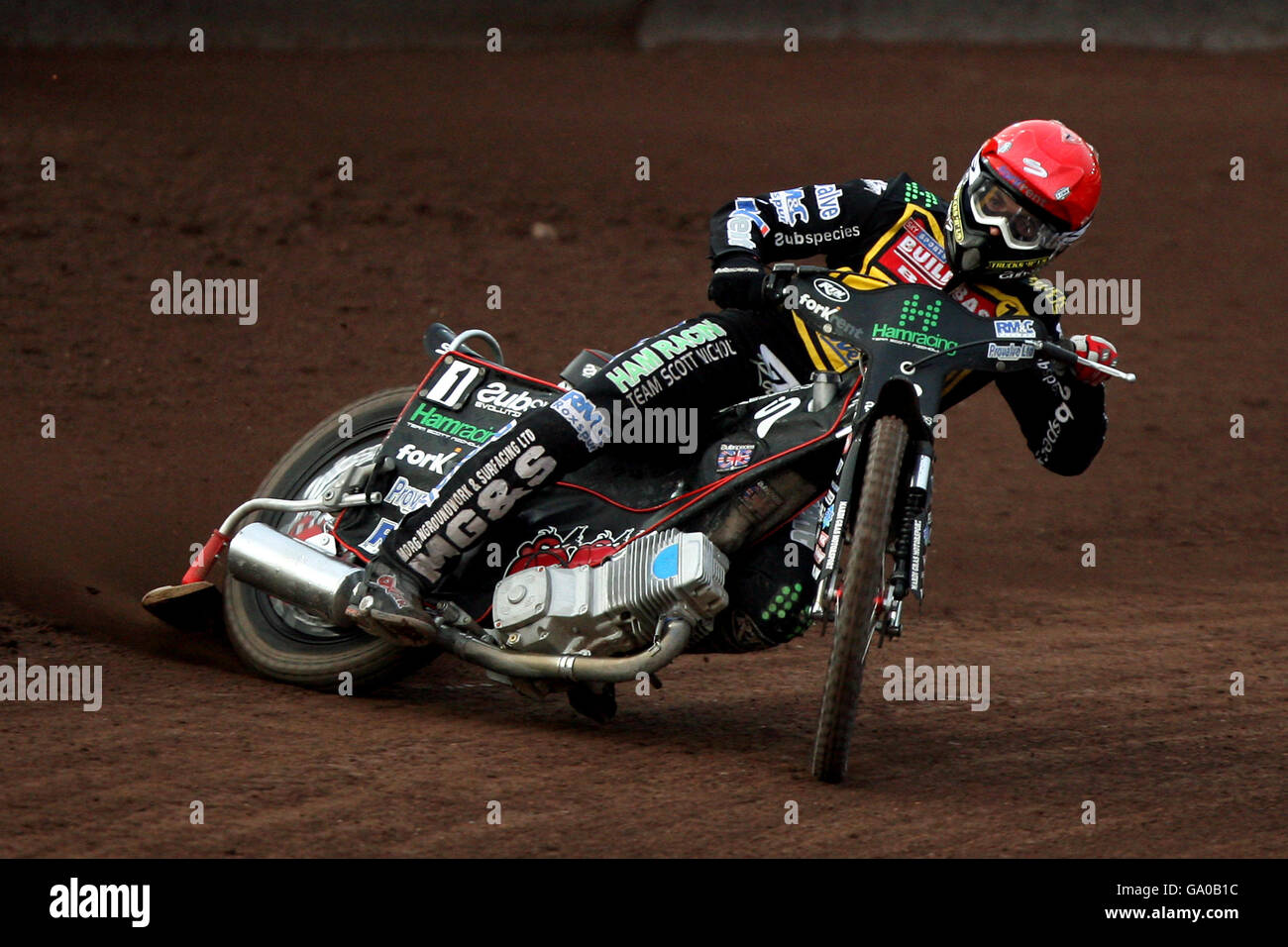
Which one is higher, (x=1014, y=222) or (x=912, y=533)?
(x=1014, y=222)

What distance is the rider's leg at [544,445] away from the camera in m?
5.21

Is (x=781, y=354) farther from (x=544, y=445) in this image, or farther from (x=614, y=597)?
(x=614, y=597)

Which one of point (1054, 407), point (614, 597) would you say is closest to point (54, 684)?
point (614, 597)

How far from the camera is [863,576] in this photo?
4.40m

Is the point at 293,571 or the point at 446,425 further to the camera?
the point at 446,425

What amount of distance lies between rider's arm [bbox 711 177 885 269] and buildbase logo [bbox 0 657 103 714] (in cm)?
252

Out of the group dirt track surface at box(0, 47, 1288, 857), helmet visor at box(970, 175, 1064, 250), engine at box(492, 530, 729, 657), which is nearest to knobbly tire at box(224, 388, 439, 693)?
dirt track surface at box(0, 47, 1288, 857)

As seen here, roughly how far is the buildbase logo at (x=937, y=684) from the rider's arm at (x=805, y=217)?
1.72 m

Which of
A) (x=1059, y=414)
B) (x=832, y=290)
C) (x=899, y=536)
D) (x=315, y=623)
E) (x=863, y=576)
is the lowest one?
(x=315, y=623)

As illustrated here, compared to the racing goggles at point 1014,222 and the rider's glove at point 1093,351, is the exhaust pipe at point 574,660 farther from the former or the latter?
the racing goggles at point 1014,222

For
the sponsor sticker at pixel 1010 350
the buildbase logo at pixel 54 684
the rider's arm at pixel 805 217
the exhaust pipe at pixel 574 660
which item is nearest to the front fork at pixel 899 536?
the sponsor sticker at pixel 1010 350

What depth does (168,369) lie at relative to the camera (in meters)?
9.09

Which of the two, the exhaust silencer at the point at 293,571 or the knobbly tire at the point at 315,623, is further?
the knobbly tire at the point at 315,623

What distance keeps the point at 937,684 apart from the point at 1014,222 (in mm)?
1966
